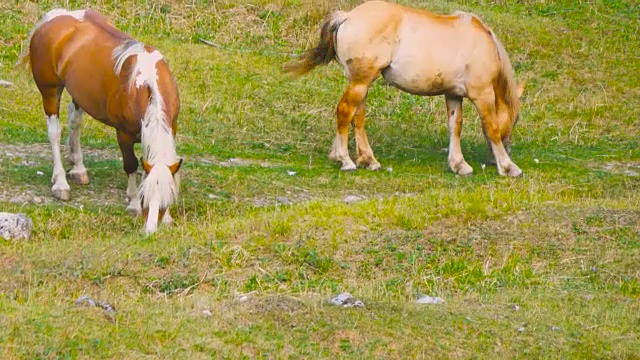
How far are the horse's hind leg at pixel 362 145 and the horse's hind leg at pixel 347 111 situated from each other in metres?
0.18

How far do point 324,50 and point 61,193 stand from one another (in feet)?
15.2

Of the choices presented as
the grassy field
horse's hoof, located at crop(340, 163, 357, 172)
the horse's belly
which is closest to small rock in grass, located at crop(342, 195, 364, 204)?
the grassy field

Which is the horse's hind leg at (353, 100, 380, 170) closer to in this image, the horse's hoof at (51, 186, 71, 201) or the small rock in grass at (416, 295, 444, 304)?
the horse's hoof at (51, 186, 71, 201)

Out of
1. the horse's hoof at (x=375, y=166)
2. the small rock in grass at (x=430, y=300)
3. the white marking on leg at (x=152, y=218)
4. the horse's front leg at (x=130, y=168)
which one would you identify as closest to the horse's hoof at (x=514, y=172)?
the horse's hoof at (x=375, y=166)

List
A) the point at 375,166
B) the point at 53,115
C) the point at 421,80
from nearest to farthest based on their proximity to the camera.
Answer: the point at 53,115 → the point at 421,80 → the point at 375,166

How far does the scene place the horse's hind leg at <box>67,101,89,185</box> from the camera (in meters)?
13.4

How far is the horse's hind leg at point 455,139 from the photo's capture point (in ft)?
51.3

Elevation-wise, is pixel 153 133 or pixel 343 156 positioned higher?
pixel 153 133

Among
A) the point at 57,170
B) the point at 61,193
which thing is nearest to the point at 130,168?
the point at 61,193

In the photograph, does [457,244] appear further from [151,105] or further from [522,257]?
[151,105]

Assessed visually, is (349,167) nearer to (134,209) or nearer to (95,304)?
(134,209)

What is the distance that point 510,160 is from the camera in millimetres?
15766

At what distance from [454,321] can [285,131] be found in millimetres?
9457

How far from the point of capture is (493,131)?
15828 mm
